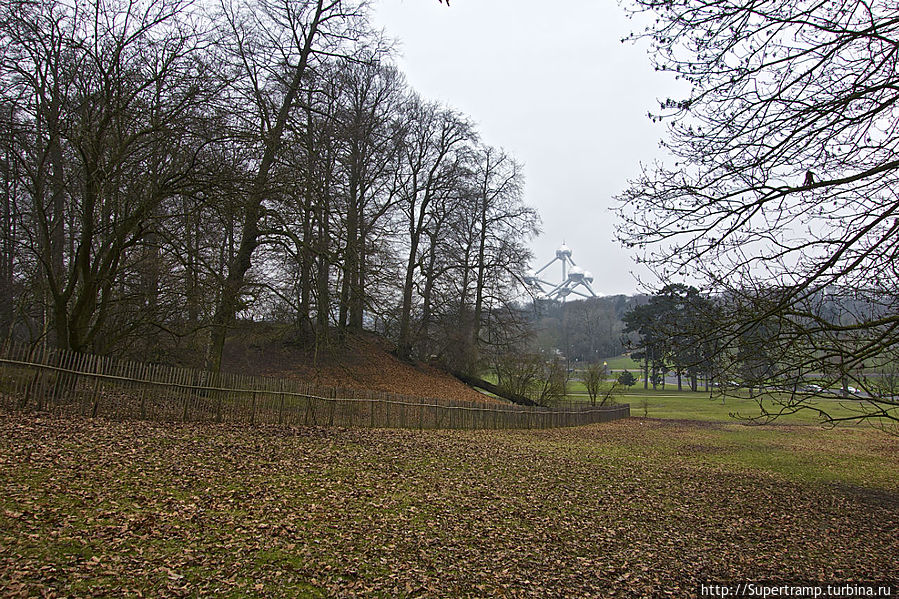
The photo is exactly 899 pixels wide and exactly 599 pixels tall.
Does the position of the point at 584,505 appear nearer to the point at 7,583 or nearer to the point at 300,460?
the point at 300,460

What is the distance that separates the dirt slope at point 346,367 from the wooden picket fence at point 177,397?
377 cm

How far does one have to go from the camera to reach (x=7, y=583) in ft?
14.1

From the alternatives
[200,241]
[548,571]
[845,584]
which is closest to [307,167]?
[200,241]

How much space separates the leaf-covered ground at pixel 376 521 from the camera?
16.8 feet

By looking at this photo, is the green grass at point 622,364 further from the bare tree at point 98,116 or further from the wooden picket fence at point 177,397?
the bare tree at point 98,116

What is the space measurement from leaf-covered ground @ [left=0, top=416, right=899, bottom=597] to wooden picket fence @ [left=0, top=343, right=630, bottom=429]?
70 centimetres

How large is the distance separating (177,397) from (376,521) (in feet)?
20.4

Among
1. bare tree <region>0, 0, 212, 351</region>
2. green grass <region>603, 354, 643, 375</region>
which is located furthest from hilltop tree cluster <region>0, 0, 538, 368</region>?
green grass <region>603, 354, 643, 375</region>

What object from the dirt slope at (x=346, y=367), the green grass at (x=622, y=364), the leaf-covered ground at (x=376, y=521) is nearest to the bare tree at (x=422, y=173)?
the dirt slope at (x=346, y=367)

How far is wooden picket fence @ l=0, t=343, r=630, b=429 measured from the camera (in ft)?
30.9

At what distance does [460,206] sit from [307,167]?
48.1 feet

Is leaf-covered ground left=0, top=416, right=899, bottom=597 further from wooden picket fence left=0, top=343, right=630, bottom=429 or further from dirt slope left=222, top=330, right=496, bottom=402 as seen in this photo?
dirt slope left=222, top=330, right=496, bottom=402

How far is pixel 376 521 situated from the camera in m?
6.95

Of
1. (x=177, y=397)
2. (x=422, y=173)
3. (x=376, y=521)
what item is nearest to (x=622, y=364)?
(x=422, y=173)
